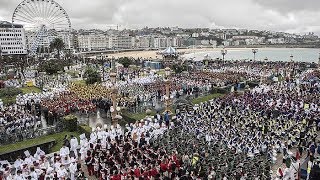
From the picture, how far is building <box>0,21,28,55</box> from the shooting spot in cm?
11722

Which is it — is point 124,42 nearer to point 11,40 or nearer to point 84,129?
point 11,40

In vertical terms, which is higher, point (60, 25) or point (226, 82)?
point (60, 25)

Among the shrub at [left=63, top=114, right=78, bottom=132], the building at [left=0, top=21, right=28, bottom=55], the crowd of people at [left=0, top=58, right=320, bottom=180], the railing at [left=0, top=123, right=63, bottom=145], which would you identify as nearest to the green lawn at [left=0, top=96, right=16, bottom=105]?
the crowd of people at [left=0, top=58, right=320, bottom=180]

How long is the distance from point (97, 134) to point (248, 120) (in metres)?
10.2

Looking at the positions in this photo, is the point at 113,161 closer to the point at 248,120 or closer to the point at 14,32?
the point at 248,120

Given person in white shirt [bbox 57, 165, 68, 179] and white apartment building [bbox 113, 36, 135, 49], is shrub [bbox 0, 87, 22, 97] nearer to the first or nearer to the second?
person in white shirt [bbox 57, 165, 68, 179]

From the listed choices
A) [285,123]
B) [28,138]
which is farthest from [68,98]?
[285,123]

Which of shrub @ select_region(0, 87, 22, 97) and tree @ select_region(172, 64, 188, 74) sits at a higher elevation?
tree @ select_region(172, 64, 188, 74)

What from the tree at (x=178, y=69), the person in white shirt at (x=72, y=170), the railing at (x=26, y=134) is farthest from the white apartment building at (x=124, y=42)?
the person in white shirt at (x=72, y=170)

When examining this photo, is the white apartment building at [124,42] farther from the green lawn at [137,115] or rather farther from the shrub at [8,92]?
the green lawn at [137,115]

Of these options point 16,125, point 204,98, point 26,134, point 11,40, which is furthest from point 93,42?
point 26,134

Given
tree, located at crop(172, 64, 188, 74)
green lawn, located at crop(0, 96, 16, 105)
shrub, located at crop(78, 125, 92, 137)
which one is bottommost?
shrub, located at crop(78, 125, 92, 137)

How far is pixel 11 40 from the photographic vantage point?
396 ft

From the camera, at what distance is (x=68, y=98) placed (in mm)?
26859
